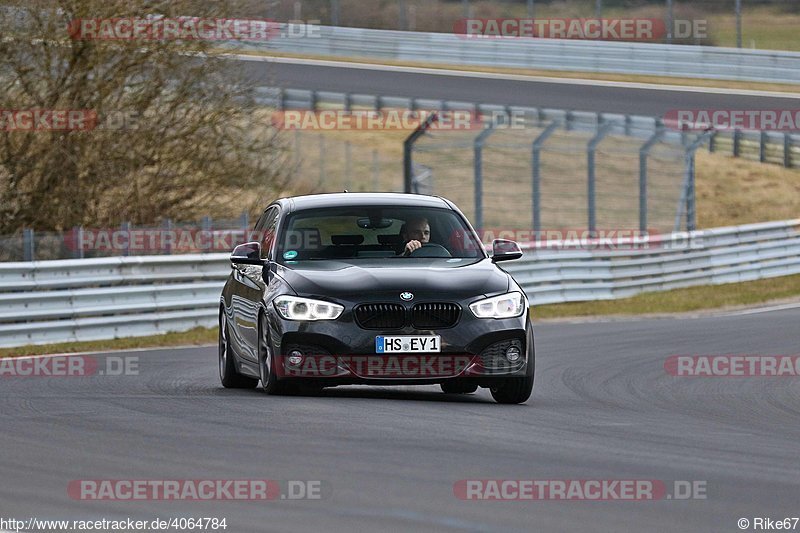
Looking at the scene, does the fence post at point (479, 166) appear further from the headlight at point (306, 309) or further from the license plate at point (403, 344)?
the license plate at point (403, 344)

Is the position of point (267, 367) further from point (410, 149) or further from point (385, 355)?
point (410, 149)

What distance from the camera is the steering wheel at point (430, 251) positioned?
465 inches

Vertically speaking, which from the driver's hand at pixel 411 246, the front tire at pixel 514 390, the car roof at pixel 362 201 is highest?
the car roof at pixel 362 201

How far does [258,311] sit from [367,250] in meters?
0.90

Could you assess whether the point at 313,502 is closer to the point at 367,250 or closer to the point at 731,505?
the point at 731,505

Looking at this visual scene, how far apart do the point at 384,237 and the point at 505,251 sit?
2.93 feet

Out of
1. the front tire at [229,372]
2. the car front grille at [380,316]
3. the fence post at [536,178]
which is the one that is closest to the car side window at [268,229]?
the front tire at [229,372]

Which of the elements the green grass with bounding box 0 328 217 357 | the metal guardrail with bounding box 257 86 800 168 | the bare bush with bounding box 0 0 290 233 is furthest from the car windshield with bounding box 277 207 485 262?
the metal guardrail with bounding box 257 86 800 168

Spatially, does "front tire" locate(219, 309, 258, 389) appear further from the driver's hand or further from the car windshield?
the driver's hand

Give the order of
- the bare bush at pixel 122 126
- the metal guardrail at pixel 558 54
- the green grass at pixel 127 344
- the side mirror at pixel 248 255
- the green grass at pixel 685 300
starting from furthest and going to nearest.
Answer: the metal guardrail at pixel 558 54
the green grass at pixel 685 300
the bare bush at pixel 122 126
the green grass at pixel 127 344
the side mirror at pixel 248 255

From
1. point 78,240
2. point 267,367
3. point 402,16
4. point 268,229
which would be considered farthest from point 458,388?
point 402,16

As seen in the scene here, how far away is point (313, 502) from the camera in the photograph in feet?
22.8

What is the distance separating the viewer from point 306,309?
10906 mm

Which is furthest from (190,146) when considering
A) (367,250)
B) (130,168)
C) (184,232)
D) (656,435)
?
(656,435)
